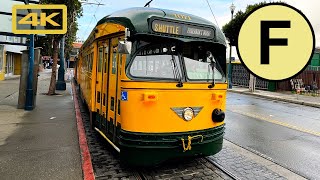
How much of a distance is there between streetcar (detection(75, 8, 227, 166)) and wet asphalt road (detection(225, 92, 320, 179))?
180cm

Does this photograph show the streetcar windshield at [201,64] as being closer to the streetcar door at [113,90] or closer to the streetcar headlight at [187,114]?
the streetcar headlight at [187,114]

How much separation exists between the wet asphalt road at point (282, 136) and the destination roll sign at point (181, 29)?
10.3 feet

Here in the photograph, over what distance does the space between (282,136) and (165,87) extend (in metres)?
5.27

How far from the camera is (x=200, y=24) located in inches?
224

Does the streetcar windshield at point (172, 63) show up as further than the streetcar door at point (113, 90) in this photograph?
No

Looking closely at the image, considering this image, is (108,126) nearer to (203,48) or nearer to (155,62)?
(155,62)

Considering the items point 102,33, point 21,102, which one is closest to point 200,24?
point 102,33

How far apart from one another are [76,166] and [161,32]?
9.66ft

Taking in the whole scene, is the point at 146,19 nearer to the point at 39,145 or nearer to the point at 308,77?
the point at 39,145

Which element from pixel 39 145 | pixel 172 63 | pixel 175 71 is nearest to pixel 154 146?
pixel 175 71

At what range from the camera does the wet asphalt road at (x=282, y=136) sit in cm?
646

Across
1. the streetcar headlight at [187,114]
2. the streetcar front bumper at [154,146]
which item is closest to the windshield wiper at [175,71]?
the streetcar headlight at [187,114]

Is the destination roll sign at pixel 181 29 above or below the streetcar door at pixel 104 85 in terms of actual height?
above

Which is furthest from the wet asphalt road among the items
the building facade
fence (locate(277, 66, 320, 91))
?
the building facade
